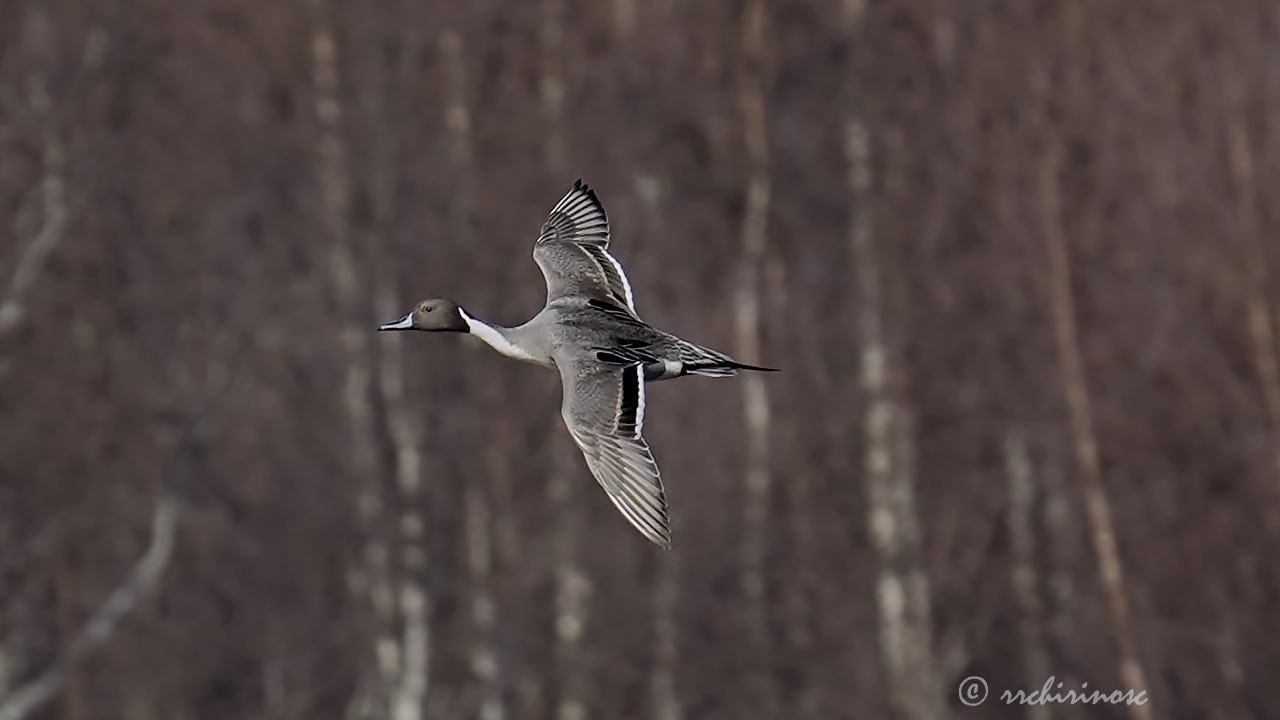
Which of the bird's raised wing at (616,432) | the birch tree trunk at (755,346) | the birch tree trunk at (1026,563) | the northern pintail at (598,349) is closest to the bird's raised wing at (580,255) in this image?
the northern pintail at (598,349)

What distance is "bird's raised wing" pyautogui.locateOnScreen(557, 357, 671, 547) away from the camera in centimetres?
768

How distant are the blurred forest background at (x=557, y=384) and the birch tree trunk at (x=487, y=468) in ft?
0.09

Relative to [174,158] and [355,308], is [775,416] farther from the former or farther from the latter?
[174,158]

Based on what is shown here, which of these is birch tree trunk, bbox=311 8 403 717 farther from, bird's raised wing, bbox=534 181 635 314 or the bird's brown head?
the bird's brown head

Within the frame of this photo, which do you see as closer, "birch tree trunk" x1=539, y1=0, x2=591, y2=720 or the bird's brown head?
the bird's brown head

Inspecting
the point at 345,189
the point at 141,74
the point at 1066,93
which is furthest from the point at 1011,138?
the point at 141,74

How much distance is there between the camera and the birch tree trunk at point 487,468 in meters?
16.0

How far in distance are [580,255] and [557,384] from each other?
6291mm

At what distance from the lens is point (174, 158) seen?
16.6m

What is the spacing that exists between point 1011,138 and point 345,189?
435 cm

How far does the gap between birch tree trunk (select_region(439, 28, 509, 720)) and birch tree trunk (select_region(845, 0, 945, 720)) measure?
2336 millimetres

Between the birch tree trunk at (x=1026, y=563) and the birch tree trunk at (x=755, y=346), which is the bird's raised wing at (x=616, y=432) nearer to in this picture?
the birch tree trunk at (x=755, y=346)

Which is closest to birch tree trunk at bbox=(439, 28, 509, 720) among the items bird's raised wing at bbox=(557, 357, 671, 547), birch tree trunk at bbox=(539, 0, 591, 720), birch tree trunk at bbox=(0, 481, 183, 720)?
birch tree trunk at bbox=(539, 0, 591, 720)

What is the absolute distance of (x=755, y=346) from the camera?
1672cm
